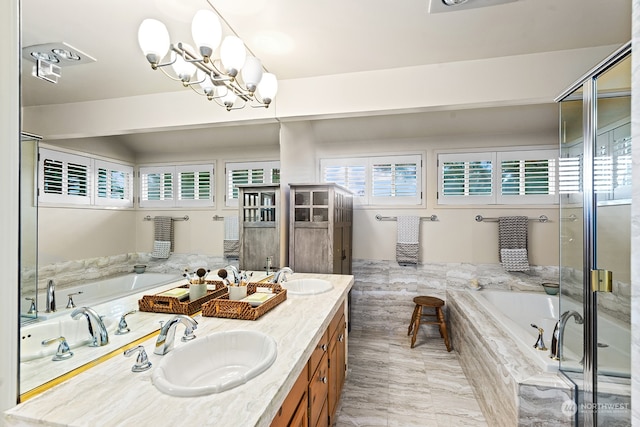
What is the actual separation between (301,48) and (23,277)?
6.21 ft

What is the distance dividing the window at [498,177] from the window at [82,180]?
3051 millimetres

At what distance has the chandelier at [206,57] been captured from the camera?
135 cm

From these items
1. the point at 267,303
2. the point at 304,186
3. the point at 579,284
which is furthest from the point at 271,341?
the point at 304,186

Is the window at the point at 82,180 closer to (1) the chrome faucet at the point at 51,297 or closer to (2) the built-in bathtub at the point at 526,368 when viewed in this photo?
(1) the chrome faucet at the point at 51,297

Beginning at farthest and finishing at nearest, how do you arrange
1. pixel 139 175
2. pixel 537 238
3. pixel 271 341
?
pixel 537 238
pixel 139 175
pixel 271 341

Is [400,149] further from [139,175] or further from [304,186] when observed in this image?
[139,175]

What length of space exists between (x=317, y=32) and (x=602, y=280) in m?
A: 2.04

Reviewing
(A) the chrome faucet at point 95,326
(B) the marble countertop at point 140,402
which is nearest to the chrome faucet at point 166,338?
(B) the marble countertop at point 140,402

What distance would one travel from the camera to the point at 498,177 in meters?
3.26

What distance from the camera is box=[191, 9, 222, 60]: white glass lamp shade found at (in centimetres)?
138

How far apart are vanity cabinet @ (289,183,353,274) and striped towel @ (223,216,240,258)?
84 cm

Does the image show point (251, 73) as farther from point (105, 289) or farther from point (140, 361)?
point (140, 361)

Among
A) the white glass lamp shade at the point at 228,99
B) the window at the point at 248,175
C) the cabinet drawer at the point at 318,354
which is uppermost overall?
the white glass lamp shade at the point at 228,99

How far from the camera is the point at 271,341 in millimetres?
1167
